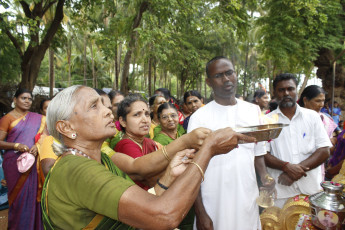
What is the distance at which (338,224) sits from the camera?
1.52 meters

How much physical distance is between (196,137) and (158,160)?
0.39m

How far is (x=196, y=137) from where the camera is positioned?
1.74 metres

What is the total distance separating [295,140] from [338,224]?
1355mm

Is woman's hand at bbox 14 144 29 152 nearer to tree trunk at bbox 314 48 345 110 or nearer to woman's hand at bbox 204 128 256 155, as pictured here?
woman's hand at bbox 204 128 256 155

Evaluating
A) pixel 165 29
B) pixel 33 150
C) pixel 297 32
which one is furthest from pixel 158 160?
pixel 297 32

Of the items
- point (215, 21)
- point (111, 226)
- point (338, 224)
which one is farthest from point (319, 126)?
point (215, 21)

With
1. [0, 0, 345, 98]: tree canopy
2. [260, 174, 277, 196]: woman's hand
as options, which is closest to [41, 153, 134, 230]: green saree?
[260, 174, 277, 196]: woman's hand

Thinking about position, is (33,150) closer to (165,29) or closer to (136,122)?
(136,122)

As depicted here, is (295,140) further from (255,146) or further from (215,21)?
(215,21)

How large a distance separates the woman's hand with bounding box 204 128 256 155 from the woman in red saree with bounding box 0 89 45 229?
3.20m

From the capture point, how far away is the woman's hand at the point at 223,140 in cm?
Result: 144

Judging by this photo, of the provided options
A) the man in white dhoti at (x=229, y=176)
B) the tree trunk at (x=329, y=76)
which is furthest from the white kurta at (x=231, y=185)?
the tree trunk at (x=329, y=76)

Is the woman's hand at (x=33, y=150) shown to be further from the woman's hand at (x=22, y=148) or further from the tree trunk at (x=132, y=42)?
the tree trunk at (x=132, y=42)

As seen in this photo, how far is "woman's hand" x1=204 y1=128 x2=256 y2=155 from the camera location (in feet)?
4.72
